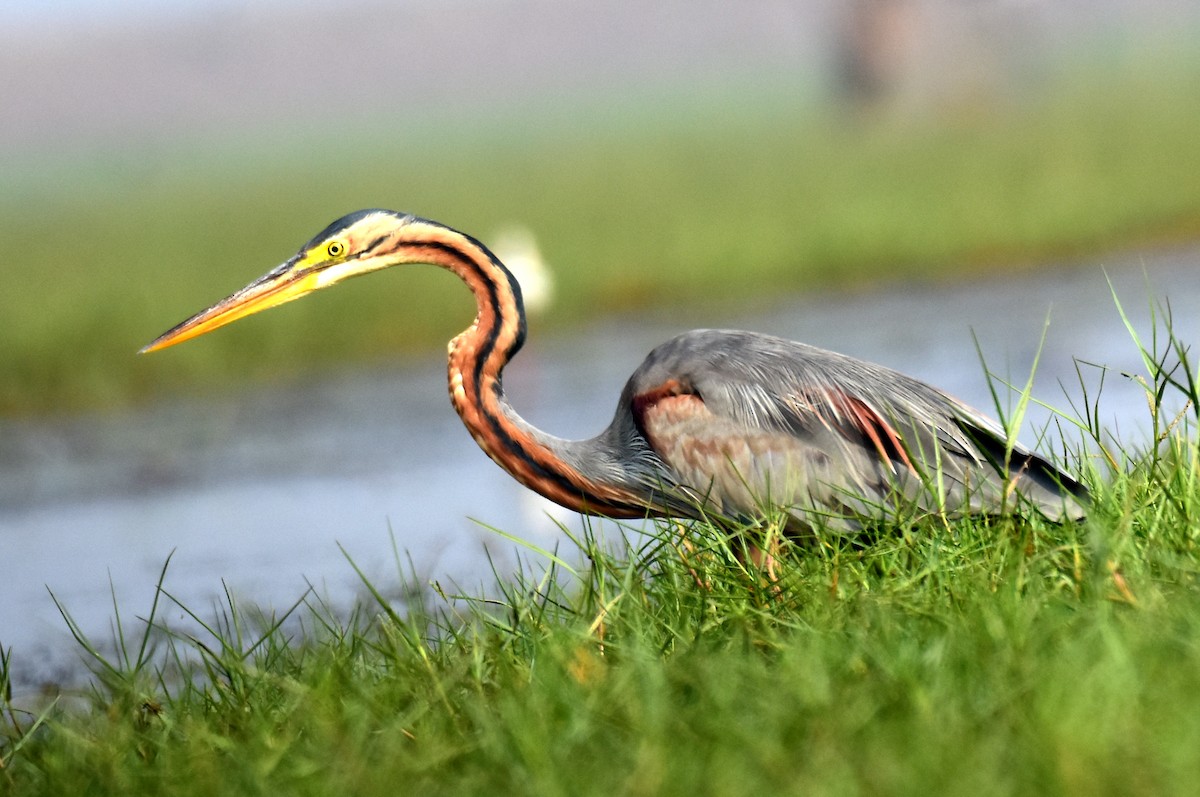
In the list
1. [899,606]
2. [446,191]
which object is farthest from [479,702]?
[446,191]

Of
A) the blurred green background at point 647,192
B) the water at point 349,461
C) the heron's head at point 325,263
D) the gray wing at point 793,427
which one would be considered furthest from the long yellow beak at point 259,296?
the blurred green background at point 647,192

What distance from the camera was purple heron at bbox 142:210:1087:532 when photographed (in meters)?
4.62

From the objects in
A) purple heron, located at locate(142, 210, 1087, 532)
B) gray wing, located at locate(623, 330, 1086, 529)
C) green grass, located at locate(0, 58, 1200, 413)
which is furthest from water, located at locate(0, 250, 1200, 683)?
green grass, located at locate(0, 58, 1200, 413)

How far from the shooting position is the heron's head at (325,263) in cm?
489

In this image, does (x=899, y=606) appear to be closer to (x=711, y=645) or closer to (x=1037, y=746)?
(x=711, y=645)

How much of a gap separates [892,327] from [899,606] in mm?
8347

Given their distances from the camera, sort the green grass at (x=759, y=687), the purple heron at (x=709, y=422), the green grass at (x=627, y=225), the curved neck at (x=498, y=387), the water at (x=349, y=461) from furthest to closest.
Answer: the green grass at (x=627, y=225), the water at (x=349, y=461), the curved neck at (x=498, y=387), the purple heron at (x=709, y=422), the green grass at (x=759, y=687)

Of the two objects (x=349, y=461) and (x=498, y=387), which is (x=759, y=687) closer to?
(x=498, y=387)

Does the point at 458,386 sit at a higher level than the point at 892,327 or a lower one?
lower

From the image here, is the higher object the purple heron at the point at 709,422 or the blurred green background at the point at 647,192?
the blurred green background at the point at 647,192

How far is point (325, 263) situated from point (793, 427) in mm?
1377

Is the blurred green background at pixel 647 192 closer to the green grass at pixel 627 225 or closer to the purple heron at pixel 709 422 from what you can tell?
the green grass at pixel 627 225

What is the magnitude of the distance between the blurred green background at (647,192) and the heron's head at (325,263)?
617 cm

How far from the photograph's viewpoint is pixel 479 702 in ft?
12.1
